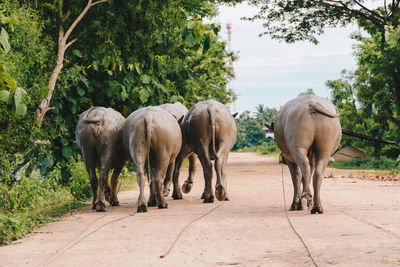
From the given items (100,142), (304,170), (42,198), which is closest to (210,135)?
(100,142)

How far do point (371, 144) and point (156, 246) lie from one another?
1224 inches

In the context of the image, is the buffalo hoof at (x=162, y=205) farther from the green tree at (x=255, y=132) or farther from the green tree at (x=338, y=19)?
the green tree at (x=255, y=132)

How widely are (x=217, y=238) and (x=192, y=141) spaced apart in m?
4.17

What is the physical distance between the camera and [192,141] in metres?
10.0

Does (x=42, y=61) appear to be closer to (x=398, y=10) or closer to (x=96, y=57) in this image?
(x=96, y=57)

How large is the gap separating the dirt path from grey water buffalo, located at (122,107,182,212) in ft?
1.62

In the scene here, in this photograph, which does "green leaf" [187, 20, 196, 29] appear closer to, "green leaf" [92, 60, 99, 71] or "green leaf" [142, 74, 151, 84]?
"green leaf" [142, 74, 151, 84]

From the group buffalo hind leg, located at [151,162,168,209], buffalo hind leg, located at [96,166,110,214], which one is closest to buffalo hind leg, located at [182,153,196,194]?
buffalo hind leg, located at [151,162,168,209]

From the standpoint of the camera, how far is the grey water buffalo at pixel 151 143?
8.49m

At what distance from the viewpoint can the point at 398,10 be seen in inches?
834

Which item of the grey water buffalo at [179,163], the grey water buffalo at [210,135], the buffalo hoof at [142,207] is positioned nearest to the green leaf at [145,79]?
the grey water buffalo at [179,163]

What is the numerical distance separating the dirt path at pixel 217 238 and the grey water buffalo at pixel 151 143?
1.62 feet

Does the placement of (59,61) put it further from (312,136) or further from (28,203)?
(312,136)

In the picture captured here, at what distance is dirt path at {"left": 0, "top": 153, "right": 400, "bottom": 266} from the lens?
193 inches
